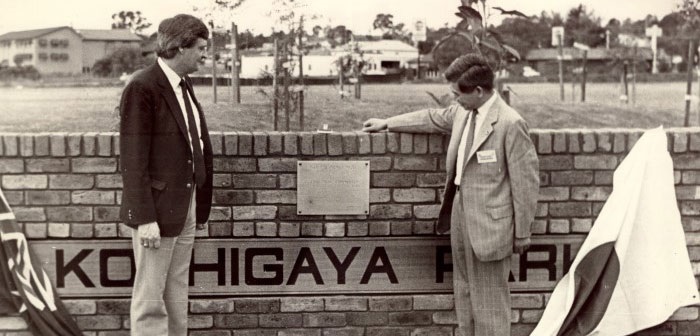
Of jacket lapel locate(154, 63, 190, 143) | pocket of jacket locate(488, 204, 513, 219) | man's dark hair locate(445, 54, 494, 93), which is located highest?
man's dark hair locate(445, 54, 494, 93)

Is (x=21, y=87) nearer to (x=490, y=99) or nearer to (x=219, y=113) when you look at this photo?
(x=219, y=113)

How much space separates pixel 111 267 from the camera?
453cm

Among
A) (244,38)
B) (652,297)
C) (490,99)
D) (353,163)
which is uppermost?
(244,38)

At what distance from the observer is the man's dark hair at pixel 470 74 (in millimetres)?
4125

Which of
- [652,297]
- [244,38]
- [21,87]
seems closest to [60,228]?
[21,87]

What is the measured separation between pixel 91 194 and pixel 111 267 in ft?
1.18

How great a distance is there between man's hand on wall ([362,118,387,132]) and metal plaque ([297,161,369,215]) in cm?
16

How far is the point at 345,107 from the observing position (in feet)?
15.1

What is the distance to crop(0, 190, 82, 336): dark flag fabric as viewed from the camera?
14.5 ft

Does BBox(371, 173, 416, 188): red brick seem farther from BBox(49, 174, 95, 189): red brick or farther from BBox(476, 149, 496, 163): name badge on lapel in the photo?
BBox(49, 174, 95, 189): red brick

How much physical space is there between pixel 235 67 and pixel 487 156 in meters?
1.24

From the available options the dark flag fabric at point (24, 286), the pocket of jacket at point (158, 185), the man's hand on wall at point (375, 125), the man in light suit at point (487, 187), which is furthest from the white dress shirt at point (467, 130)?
the dark flag fabric at point (24, 286)

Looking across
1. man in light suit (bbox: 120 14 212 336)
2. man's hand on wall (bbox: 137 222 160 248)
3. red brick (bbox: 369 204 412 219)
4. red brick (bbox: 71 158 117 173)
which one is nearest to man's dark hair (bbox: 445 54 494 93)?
red brick (bbox: 369 204 412 219)

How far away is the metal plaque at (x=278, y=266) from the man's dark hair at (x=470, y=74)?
0.86 meters
